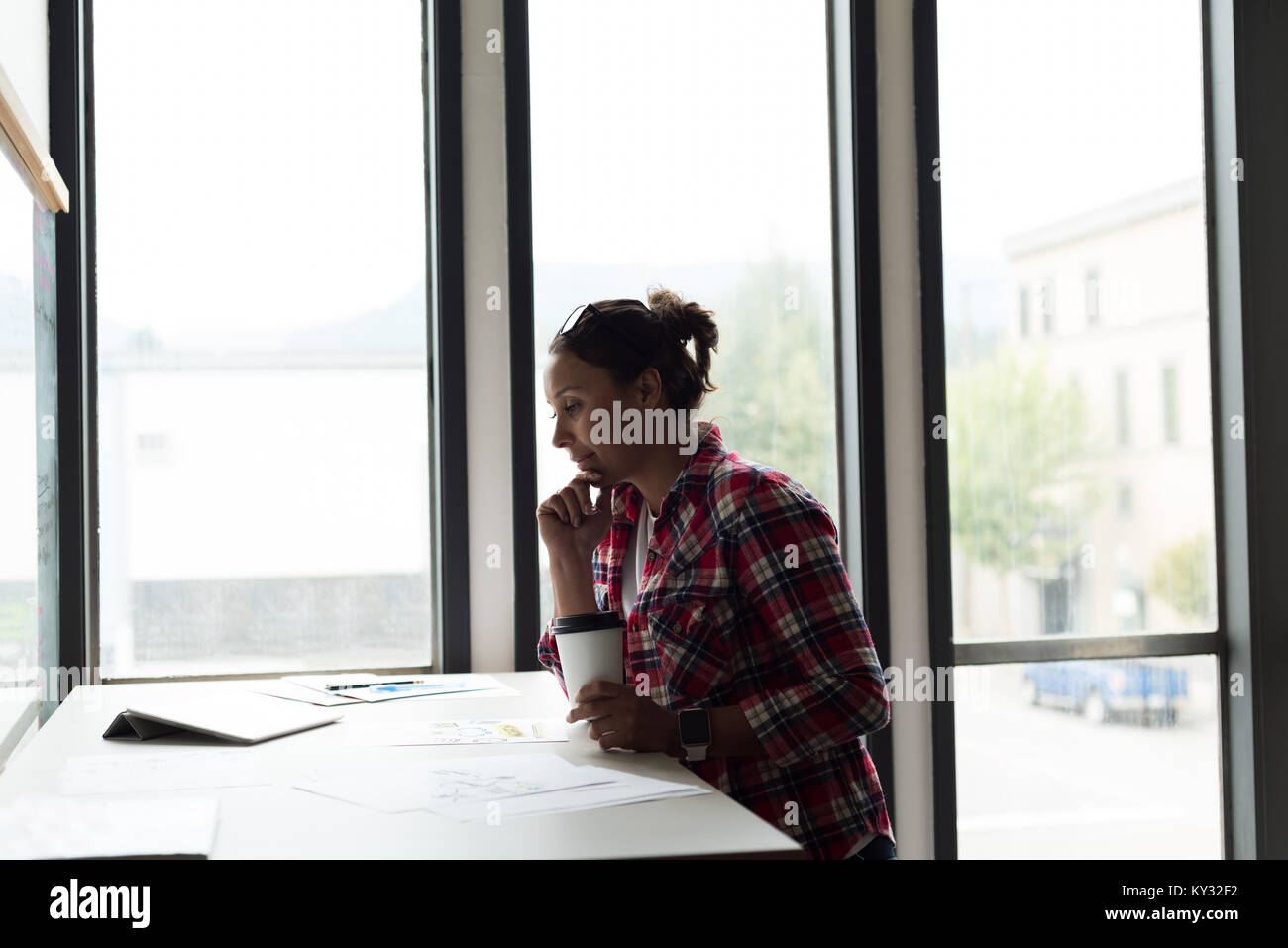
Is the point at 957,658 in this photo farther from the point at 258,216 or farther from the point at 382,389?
the point at 258,216

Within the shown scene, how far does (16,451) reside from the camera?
1.83 metres

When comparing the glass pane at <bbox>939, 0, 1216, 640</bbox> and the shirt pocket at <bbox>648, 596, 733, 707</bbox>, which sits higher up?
the glass pane at <bbox>939, 0, 1216, 640</bbox>

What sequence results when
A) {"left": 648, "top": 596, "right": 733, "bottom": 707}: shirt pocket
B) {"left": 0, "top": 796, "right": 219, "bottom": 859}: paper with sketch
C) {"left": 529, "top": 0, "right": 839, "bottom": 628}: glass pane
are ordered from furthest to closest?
1. {"left": 529, "top": 0, "right": 839, "bottom": 628}: glass pane
2. {"left": 648, "top": 596, "right": 733, "bottom": 707}: shirt pocket
3. {"left": 0, "top": 796, "right": 219, "bottom": 859}: paper with sketch

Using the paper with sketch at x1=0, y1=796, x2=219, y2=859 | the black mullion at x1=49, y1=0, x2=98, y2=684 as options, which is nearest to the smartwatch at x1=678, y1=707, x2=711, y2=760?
the paper with sketch at x1=0, y1=796, x2=219, y2=859

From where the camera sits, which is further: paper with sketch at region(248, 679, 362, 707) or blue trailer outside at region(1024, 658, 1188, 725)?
blue trailer outside at region(1024, 658, 1188, 725)

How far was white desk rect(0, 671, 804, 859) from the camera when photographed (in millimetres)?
1027

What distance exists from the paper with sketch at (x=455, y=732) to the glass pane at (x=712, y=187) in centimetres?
92

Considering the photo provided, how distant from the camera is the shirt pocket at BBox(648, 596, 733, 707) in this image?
1.51 m

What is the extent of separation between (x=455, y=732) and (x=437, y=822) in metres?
0.52

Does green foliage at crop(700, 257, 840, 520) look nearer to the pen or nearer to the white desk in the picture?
the pen

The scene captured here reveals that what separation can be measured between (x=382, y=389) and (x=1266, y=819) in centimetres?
240

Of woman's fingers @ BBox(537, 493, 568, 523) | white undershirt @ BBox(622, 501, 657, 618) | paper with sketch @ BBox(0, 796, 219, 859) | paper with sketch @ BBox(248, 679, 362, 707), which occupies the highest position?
woman's fingers @ BBox(537, 493, 568, 523)

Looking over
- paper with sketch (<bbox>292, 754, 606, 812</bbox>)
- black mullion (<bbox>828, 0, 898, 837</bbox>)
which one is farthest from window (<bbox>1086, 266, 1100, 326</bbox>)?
paper with sketch (<bbox>292, 754, 606, 812</bbox>)
